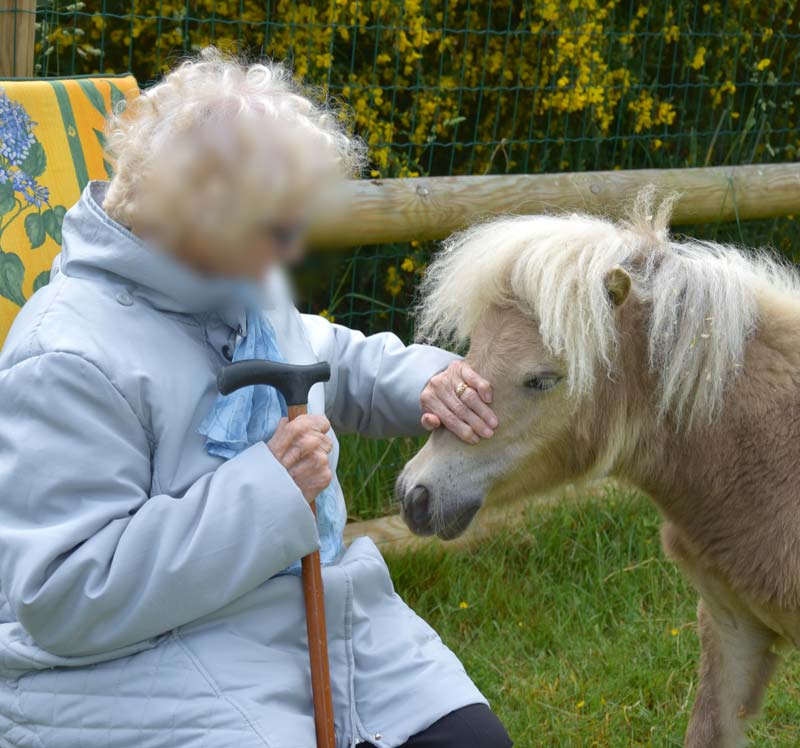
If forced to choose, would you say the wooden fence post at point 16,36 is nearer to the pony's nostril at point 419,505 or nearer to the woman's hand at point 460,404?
the woman's hand at point 460,404

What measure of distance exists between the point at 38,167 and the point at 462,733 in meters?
1.72

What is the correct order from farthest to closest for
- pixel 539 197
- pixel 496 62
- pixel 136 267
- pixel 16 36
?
pixel 496 62 < pixel 539 197 < pixel 16 36 < pixel 136 267

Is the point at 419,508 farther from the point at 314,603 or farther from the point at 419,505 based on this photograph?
the point at 314,603

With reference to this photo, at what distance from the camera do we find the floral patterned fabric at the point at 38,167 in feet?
8.61

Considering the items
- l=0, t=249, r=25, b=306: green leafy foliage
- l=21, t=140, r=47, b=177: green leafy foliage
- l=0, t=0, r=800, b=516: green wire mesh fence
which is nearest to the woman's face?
l=0, t=249, r=25, b=306: green leafy foliage

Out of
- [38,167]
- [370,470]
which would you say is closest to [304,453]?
[38,167]

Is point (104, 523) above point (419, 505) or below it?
above

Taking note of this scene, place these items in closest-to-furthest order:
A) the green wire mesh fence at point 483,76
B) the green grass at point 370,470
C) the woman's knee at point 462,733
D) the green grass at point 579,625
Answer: the woman's knee at point 462,733, the green grass at point 579,625, the green grass at point 370,470, the green wire mesh fence at point 483,76

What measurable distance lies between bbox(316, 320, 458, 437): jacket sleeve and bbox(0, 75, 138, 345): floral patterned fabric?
790 millimetres

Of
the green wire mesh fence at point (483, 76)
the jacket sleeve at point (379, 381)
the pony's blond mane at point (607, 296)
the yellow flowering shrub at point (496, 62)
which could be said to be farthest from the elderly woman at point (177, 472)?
the yellow flowering shrub at point (496, 62)

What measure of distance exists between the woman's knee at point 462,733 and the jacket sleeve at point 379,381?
0.69 metres

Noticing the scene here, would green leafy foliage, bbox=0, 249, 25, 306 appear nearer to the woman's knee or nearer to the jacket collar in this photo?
the jacket collar

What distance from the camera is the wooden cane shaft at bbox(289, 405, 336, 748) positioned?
1.94m

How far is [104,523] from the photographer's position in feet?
5.80
